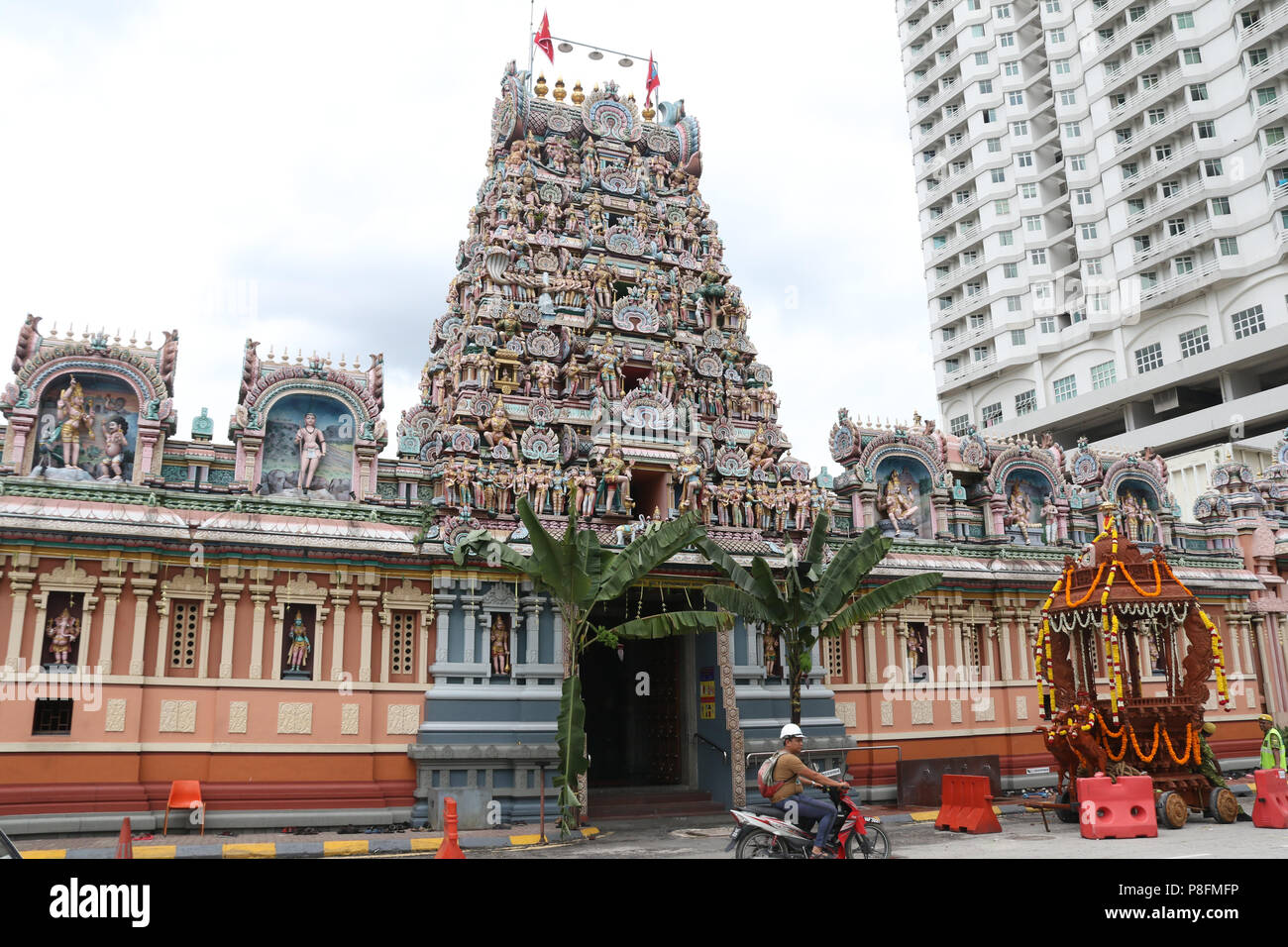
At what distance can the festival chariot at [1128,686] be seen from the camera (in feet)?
54.5

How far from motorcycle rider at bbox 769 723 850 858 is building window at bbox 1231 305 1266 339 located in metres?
49.3

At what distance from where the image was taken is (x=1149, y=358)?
5578cm

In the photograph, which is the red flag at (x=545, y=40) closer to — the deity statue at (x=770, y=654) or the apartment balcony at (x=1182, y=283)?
the deity statue at (x=770, y=654)

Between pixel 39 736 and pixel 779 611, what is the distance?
517 inches

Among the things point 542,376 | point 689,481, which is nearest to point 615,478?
point 689,481

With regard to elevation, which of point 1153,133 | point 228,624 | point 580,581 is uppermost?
point 1153,133

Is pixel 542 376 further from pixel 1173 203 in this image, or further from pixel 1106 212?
pixel 1106 212

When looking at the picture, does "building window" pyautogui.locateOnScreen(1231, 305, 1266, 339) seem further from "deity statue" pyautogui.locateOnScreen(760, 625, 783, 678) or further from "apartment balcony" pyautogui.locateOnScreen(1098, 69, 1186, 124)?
"deity statue" pyautogui.locateOnScreen(760, 625, 783, 678)

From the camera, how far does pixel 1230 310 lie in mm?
51719

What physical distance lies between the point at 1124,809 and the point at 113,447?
60.6 feet

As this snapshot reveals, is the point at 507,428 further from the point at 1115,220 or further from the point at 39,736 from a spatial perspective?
the point at 1115,220

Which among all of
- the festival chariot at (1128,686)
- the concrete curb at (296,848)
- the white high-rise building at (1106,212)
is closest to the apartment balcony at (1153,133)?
the white high-rise building at (1106,212)

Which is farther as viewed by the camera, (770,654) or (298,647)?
(770,654)

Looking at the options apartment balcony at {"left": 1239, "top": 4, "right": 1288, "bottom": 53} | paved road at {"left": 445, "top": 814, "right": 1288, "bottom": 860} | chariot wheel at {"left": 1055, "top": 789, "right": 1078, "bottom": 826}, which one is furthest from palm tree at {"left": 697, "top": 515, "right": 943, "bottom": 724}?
apartment balcony at {"left": 1239, "top": 4, "right": 1288, "bottom": 53}
